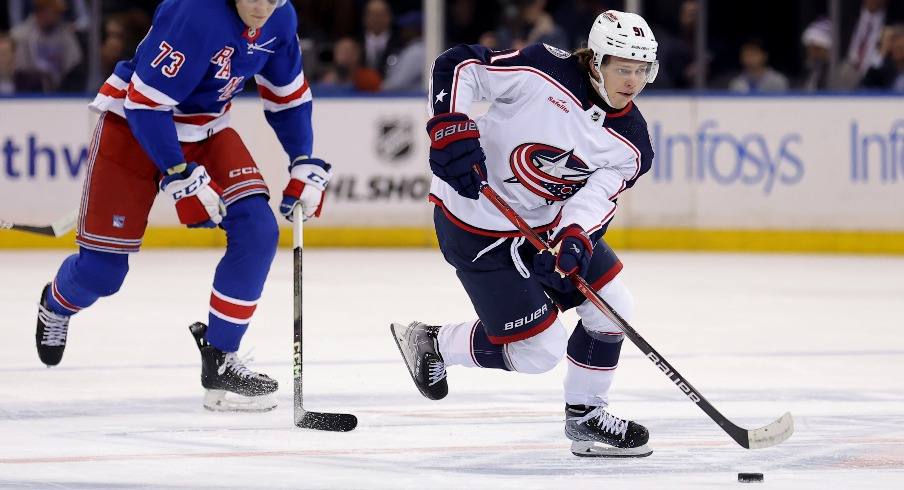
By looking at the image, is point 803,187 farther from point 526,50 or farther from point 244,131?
point 526,50

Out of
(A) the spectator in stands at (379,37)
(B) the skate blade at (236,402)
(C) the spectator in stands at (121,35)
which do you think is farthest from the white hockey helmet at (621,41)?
(C) the spectator in stands at (121,35)

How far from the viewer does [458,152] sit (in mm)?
3703

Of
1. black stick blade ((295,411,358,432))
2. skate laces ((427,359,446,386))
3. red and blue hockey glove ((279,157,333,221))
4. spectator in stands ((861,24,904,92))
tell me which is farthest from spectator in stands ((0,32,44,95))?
black stick blade ((295,411,358,432))

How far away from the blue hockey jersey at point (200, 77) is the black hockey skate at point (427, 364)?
2.02 ft

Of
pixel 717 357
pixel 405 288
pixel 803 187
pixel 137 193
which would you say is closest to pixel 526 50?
pixel 137 193

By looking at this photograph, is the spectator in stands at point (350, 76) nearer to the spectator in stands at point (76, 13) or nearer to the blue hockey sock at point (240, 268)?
the spectator in stands at point (76, 13)

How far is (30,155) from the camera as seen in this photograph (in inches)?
343

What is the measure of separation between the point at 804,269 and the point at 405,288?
2039 millimetres

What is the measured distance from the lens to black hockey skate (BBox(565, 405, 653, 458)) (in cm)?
366

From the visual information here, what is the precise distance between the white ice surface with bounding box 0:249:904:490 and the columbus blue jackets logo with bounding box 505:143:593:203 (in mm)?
576

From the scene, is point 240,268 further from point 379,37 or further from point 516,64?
point 379,37

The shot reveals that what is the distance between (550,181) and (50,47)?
588 centimetres

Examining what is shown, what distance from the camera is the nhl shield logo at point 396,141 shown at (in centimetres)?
890

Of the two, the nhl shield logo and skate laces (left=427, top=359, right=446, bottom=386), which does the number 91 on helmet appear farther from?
the nhl shield logo
